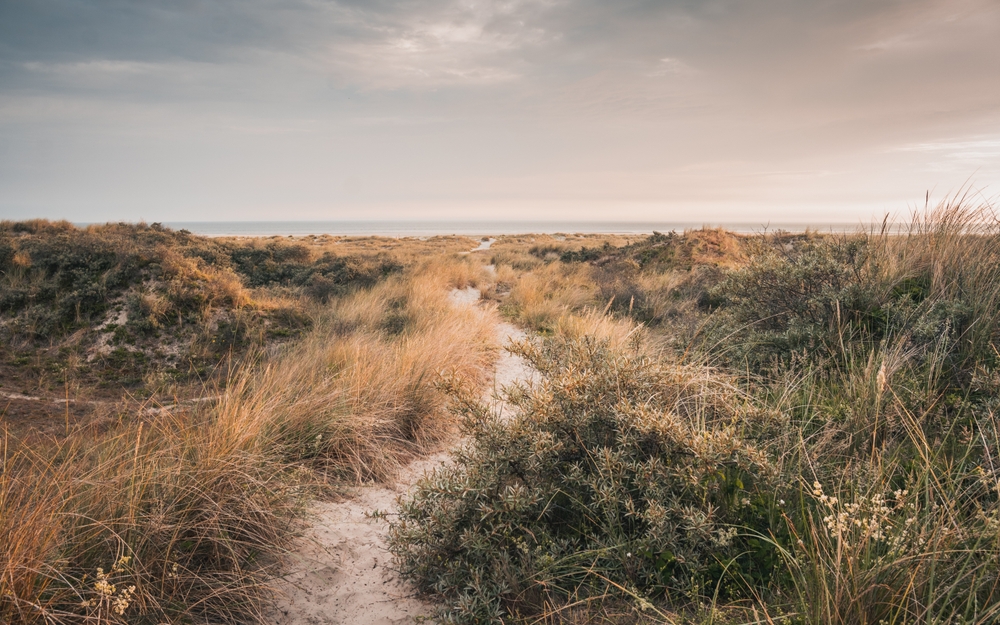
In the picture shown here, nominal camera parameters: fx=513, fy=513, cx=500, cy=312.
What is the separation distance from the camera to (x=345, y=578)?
9.46 feet

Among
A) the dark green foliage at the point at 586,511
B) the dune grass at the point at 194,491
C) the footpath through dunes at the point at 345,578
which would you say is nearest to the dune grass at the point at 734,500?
the dark green foliage at the point at 586,511

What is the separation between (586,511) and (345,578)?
4.63 ft

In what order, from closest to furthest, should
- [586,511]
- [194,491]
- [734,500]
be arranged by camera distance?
[734,500] → [586,511] → [194,491]

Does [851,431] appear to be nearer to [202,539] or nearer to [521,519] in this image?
[521,519]

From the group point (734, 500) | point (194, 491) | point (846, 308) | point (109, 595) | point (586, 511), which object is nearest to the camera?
point (109, 595)

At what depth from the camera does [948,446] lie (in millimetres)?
3029

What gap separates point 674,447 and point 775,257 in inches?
144

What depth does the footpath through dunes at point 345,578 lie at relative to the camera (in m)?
2.59

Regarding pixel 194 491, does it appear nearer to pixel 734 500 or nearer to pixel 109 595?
pixel 109 595

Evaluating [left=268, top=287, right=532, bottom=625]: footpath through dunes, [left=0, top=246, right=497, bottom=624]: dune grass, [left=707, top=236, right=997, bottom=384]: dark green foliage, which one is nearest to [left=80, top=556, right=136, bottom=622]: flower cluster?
[left=0, top=246, right=497, bottom=624]: dune grass

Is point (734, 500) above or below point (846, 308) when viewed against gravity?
below

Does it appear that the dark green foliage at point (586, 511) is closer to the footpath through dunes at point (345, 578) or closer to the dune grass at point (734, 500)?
the dune grass at point (734, 500)

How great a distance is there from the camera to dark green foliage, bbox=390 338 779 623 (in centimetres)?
233

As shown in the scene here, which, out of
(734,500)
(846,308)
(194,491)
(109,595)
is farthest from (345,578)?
(846,308)
